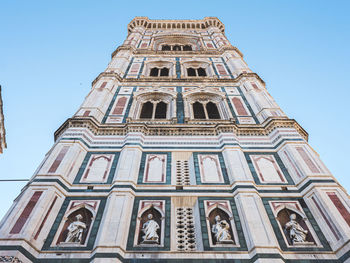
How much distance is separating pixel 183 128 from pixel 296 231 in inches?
202

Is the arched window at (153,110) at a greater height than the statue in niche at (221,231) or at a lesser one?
greater

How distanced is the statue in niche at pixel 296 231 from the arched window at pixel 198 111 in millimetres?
6532

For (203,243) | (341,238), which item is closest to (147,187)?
(203,243)

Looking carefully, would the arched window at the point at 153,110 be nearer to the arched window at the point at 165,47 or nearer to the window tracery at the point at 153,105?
the window tracery at the point at 153,105

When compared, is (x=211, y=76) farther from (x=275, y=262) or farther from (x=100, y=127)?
(x=275, y=262)

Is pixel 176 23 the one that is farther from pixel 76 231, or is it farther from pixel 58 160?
pixel 76 231

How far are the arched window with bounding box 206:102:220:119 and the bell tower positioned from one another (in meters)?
0.04

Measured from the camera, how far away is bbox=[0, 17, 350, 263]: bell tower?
6297 mm

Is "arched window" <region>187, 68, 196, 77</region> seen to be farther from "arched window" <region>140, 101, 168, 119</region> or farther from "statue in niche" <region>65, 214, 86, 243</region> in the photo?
"statue in niche" <region>65, 214, 86, 243</region>

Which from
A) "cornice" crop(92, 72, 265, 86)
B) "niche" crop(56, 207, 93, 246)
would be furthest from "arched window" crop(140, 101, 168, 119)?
"niche" crop(56, 207, 93, 246)

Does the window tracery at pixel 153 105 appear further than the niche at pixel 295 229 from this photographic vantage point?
Yes

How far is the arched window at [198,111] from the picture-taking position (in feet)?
43.0

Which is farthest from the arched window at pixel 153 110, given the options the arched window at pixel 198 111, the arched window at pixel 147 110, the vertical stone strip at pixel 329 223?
the vertical stone strip at pixel 329 223

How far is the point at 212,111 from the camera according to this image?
44.7ft
